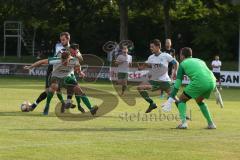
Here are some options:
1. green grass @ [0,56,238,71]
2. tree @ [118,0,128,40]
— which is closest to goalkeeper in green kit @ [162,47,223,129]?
green grass @ [0,56,238,71]

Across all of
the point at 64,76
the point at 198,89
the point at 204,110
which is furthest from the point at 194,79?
the point at 64,76

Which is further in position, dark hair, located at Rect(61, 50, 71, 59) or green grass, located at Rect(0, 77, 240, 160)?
dark hair, located at Rect(61, 50, 71, 59)

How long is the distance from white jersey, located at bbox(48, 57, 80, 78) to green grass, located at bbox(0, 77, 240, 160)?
3.59 ft

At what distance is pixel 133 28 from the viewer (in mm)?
64938

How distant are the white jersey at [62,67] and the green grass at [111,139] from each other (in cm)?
109

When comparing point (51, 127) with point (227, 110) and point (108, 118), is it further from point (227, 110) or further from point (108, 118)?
→ point (227, 110)

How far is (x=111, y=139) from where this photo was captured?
522 inches

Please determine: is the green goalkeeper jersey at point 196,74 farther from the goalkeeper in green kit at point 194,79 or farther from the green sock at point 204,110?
the green sock at point 204,110

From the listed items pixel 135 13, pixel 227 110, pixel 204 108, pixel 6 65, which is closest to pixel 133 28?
pixel 135 13

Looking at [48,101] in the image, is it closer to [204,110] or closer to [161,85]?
[161,85]

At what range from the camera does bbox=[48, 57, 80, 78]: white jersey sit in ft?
59.4

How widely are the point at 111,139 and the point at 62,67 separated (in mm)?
5266

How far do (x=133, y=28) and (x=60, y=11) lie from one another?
6.98 meters

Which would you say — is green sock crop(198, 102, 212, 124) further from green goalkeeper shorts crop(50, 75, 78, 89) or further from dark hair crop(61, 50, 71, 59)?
dark hair crop(61, 50, 71, 59)
